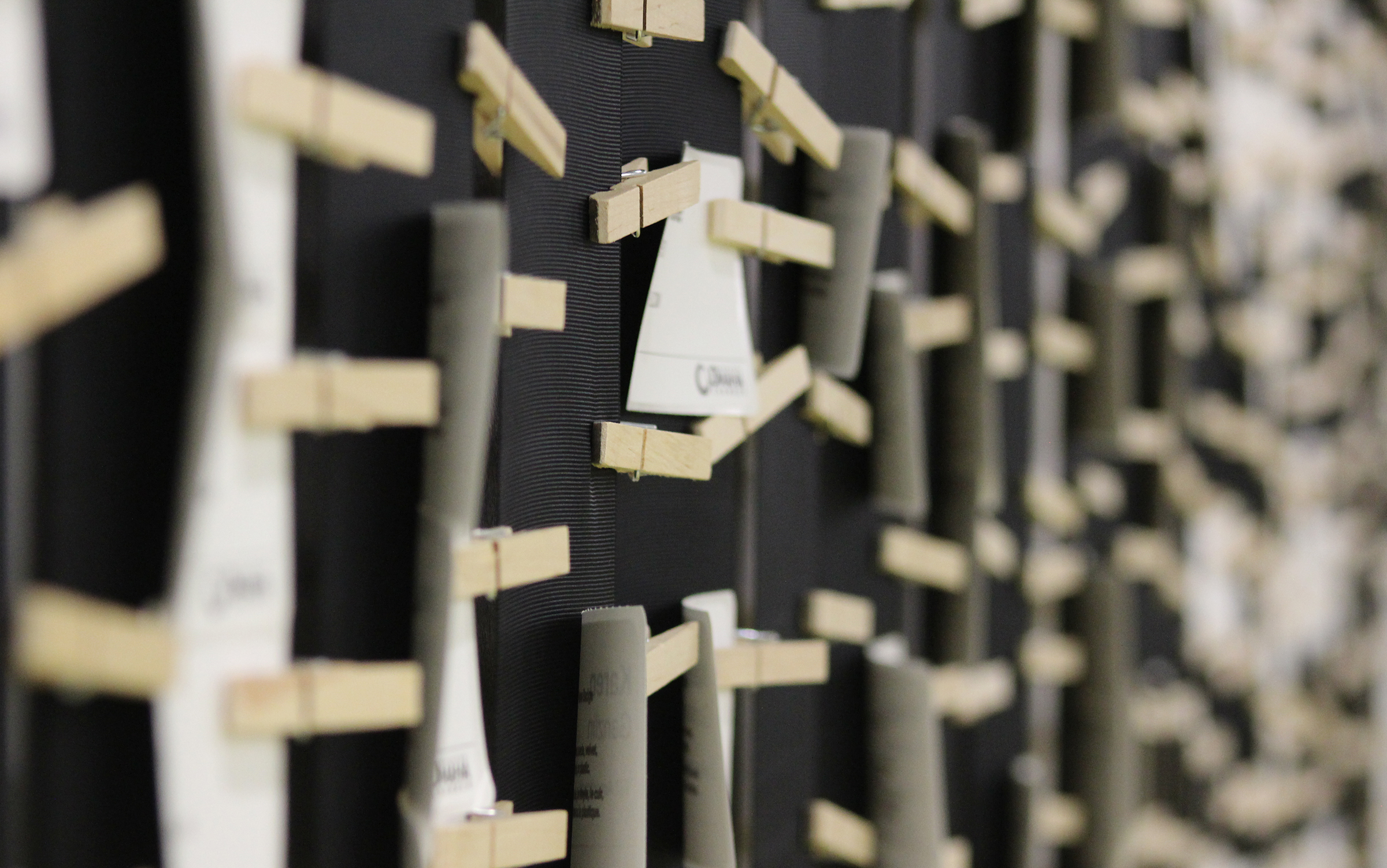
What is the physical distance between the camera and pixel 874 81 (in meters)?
0.95

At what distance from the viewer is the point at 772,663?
86 cm

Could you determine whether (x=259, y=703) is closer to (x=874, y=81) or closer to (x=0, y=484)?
(x=0, y=484)

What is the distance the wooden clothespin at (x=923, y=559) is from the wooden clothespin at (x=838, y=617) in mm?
45

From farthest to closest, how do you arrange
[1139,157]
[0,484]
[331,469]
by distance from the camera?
[1139,157] → [331,469] → [0,484]

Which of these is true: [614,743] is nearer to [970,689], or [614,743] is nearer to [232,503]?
[232,503]

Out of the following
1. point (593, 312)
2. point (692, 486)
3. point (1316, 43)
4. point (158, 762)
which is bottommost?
point (158, 762)

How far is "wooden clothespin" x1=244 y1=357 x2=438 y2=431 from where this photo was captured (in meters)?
0.55

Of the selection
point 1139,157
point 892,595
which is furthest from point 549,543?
point 1139,157

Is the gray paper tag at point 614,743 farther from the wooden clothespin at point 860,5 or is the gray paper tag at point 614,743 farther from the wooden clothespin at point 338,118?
the wooden clothespin at point 860,5

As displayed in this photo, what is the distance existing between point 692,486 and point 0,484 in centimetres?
45

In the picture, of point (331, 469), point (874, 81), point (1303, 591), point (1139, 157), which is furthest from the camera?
point (1303, 591)

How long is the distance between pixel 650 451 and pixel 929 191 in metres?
0.44

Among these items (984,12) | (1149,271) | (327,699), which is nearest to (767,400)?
(327,699)

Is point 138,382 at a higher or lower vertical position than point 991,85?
lower
